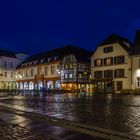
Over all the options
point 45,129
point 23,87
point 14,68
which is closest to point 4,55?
point 14,68

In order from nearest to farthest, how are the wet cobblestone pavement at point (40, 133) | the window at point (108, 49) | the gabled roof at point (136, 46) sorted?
the wet cobblestone pavement at point (40, 133), the gabled roof at point (136, 46), the window at point (108, 49)

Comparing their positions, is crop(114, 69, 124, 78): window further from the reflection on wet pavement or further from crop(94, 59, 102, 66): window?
the reflection on wet pavement

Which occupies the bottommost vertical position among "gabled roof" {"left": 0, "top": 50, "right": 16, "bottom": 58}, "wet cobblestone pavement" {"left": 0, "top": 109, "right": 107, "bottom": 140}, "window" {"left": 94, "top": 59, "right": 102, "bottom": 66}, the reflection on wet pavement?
"wet cobblestone pavement" {"left": 0, "top": 109, "right": 107, "bottom": 140}

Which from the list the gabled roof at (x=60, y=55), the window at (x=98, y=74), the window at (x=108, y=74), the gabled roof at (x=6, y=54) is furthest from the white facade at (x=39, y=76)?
the window at (x=108, y=74)

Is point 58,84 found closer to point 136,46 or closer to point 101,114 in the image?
point 136,46

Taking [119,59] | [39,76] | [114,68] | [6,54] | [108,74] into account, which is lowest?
[108,74]

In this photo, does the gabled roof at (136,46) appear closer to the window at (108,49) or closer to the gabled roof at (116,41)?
the gabled roof at (116,41)

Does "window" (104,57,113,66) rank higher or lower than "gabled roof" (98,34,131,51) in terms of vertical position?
lower

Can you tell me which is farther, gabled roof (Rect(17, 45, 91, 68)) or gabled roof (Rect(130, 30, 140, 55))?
gabled roof (Rect(17, 45, 91, 68))

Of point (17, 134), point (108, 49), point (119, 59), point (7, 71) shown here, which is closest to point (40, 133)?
point (17, 134)

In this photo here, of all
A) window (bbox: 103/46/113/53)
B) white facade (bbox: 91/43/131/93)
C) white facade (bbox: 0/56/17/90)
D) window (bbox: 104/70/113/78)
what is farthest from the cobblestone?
white facade (bbox: 0/56/17/90)

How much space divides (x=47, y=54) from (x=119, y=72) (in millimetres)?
28886

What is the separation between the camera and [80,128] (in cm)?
988

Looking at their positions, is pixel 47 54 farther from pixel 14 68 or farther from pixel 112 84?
pixel 112 84
